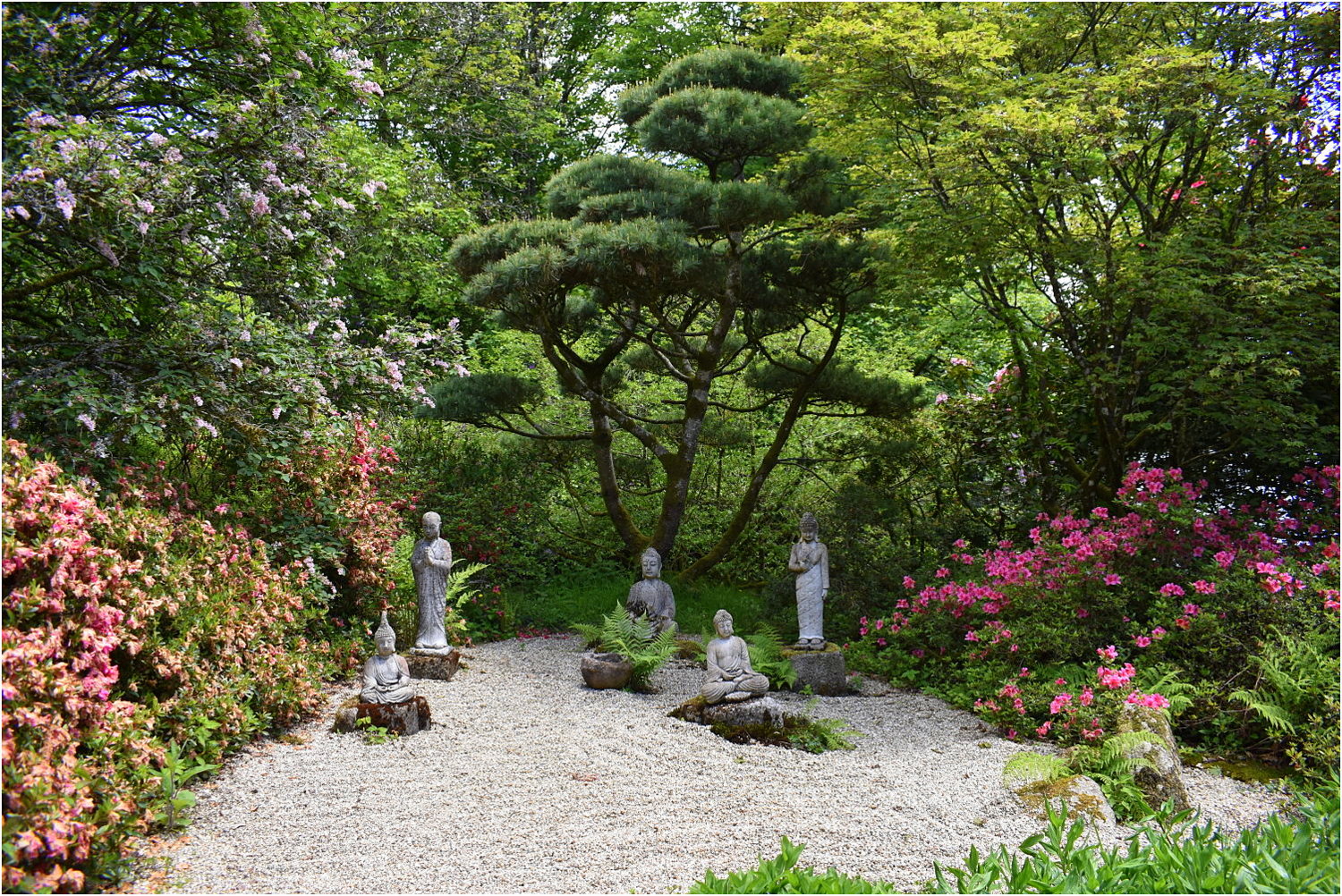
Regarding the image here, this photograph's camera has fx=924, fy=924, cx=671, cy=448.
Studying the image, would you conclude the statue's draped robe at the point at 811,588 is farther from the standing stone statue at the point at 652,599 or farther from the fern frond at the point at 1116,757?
the fern frond at the point at 1116,757

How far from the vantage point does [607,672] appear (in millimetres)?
6996

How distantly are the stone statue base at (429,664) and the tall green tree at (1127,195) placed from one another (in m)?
5.01

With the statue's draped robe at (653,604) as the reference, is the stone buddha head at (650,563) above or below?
above

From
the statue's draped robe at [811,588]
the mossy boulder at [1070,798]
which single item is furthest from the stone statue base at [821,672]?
the mossy boulder at [1070,798]

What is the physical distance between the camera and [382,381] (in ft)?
20.6

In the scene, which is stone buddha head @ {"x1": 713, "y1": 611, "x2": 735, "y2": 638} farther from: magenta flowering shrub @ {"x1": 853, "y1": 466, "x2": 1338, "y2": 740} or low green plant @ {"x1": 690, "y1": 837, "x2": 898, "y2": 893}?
low green plant @ {"x1": 690, "y1": 837, "x2": 898, "y2": 893}

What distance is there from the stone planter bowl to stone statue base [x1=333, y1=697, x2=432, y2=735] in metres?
1.55

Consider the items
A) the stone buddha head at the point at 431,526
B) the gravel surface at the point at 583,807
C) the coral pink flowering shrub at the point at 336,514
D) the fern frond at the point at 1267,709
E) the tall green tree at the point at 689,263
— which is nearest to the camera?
the gravel surface at the point at 583,807

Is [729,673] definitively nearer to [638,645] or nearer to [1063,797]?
[638,645]

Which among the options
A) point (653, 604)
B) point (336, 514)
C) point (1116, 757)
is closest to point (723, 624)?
point (653, 604)

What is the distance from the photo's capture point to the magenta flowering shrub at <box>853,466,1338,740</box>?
602 cm

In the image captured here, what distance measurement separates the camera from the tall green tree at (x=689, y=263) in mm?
8305

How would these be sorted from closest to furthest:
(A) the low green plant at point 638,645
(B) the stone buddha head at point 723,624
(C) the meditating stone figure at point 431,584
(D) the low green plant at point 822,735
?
(D) the low green plant at point 822,735 < (B) the stone buddha head at point 723,624 < (A) the low green plant at point 638,645 < (C) the meditating stone figure at point 431,584

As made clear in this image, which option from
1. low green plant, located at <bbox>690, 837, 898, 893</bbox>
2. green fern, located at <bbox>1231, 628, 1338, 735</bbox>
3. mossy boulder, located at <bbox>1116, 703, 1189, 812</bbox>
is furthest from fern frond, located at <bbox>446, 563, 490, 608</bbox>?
green fern, located at <bbox>1231, 628, 1338, 735</bbox>
